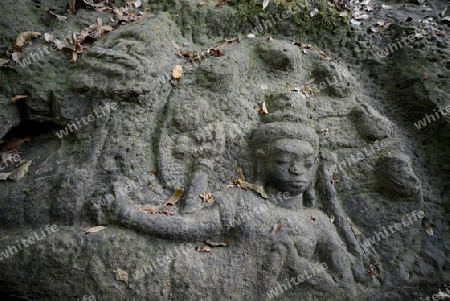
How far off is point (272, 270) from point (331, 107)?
2.00 metres

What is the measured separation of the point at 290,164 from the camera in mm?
3178

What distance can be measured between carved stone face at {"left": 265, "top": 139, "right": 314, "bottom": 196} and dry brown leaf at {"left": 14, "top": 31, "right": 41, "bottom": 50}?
2.69m

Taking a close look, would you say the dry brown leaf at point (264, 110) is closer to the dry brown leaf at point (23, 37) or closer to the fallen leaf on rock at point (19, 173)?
the fallen leaf on rock at point (19, 173)

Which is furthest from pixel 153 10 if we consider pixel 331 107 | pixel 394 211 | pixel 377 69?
pixel 394 211

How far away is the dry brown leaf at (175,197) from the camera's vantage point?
295cm

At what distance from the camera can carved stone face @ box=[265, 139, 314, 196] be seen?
317 cm

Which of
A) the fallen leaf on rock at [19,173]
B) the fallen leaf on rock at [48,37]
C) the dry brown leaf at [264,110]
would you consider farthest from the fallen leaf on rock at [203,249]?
the fallen leaf on rock at [48,37]

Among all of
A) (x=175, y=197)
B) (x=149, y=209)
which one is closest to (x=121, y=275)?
(x=149, y=209)

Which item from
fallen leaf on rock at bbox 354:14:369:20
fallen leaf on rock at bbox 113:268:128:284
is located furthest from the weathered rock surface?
fallen leaf on rock at bbox 354:14:369:20

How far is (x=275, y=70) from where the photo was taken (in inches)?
154

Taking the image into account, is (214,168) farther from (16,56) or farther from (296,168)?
(16,56)

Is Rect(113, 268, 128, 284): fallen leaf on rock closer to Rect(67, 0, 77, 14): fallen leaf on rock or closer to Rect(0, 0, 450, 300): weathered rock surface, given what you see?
Rect(0, 0, 450, 300): weathered rock surface

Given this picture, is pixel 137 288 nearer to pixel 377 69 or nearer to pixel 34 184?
pixel 34 184

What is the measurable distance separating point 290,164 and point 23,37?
9.68 feet
